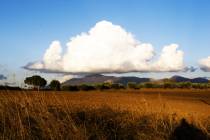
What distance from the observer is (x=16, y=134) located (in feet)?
27.0

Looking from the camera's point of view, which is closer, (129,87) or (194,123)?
(194,123)

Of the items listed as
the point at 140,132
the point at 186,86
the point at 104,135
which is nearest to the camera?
the point at 104,135

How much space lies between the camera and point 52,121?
29.3 ft

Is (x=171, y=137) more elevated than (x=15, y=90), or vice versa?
(x=15, y=90)

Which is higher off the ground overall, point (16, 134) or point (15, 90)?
point (15, 90)

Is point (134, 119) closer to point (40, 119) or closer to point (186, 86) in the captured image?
point (40, 119)

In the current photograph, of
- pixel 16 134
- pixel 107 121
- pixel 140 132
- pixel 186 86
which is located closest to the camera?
pixel 16 134

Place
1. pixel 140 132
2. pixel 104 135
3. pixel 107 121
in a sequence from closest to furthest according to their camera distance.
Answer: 1. pixel 104 135
2. pixel 140 132
3. pixel 107 121

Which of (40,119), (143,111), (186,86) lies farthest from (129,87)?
(40,119)

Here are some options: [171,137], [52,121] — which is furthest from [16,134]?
[171,137]

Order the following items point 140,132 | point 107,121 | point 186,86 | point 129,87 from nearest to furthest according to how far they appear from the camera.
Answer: point 140,132 < point 107,121 < point 129,87 < point 186,86

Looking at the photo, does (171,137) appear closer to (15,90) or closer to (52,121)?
(52,121)

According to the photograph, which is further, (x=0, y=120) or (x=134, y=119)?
(x=134, y=119)

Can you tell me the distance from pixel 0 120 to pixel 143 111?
4.73m
